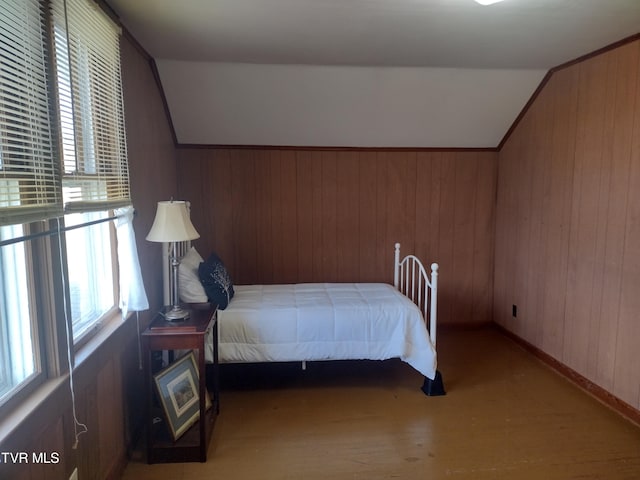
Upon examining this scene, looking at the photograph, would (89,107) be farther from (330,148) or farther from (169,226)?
(330,148)

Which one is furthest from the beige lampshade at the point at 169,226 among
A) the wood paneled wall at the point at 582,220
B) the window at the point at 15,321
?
the wood paneled wall at the point at 582,220

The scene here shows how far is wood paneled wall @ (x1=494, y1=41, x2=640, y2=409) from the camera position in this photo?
2711mm

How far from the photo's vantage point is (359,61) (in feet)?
10.4

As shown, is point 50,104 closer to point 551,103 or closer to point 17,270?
point 17,270

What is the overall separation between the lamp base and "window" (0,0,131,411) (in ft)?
1.31

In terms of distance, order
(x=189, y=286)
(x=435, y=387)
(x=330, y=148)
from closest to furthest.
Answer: (x=189, y=286) → (x=435, y=387) → (x=330, y=148)

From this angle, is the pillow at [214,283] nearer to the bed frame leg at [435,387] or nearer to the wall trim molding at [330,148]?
the wall trim molding at [330,148]

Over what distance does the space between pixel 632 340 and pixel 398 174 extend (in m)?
2.27

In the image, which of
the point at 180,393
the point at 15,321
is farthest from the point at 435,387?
the point at 15,321

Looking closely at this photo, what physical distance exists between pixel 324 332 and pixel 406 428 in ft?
2.56

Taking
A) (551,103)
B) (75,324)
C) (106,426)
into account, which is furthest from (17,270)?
(551,103)

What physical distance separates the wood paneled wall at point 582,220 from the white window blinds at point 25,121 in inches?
122

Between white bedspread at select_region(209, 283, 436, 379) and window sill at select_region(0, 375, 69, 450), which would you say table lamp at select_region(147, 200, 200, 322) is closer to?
white bedspread at select_region(209, 283, 436, 379)

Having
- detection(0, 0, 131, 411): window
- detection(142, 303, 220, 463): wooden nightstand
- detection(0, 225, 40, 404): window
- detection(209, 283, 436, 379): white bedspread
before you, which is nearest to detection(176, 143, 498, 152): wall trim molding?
detection(209, 283, 436, 379): white bedspread
